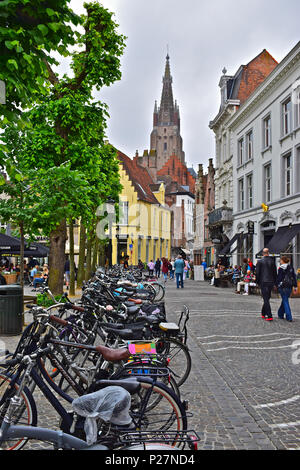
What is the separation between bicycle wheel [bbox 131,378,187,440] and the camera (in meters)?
3.42

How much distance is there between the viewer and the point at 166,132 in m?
125

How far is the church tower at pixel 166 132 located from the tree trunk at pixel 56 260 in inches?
4062

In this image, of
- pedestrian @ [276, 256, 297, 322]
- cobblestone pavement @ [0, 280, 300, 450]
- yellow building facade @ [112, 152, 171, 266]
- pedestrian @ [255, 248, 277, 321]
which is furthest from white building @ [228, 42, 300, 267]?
yellow building facade @ [112, 152, 171, 266]

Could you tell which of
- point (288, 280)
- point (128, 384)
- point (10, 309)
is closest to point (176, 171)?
point (288, 280)

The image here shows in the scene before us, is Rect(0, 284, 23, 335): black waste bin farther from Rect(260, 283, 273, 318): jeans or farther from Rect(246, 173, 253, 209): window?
Rect(246, 173, 253, 209): window

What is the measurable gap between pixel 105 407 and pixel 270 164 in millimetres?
25126

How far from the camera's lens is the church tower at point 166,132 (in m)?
121

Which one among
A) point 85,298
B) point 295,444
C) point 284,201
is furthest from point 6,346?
point 284,201

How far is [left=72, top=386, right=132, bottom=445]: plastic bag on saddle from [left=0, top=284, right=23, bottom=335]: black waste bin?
6756mm

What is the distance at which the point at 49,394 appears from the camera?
354 cm

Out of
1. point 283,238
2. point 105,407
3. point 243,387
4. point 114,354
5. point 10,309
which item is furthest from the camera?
point 283,238

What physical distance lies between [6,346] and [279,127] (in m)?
20.6

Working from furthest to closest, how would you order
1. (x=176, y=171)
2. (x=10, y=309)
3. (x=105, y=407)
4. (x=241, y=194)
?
(x=176, y=171)
(x=241, y=194)
(x=10, y=309)
(x=105, y=407)

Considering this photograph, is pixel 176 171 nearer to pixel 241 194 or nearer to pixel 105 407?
pixel 241 194
